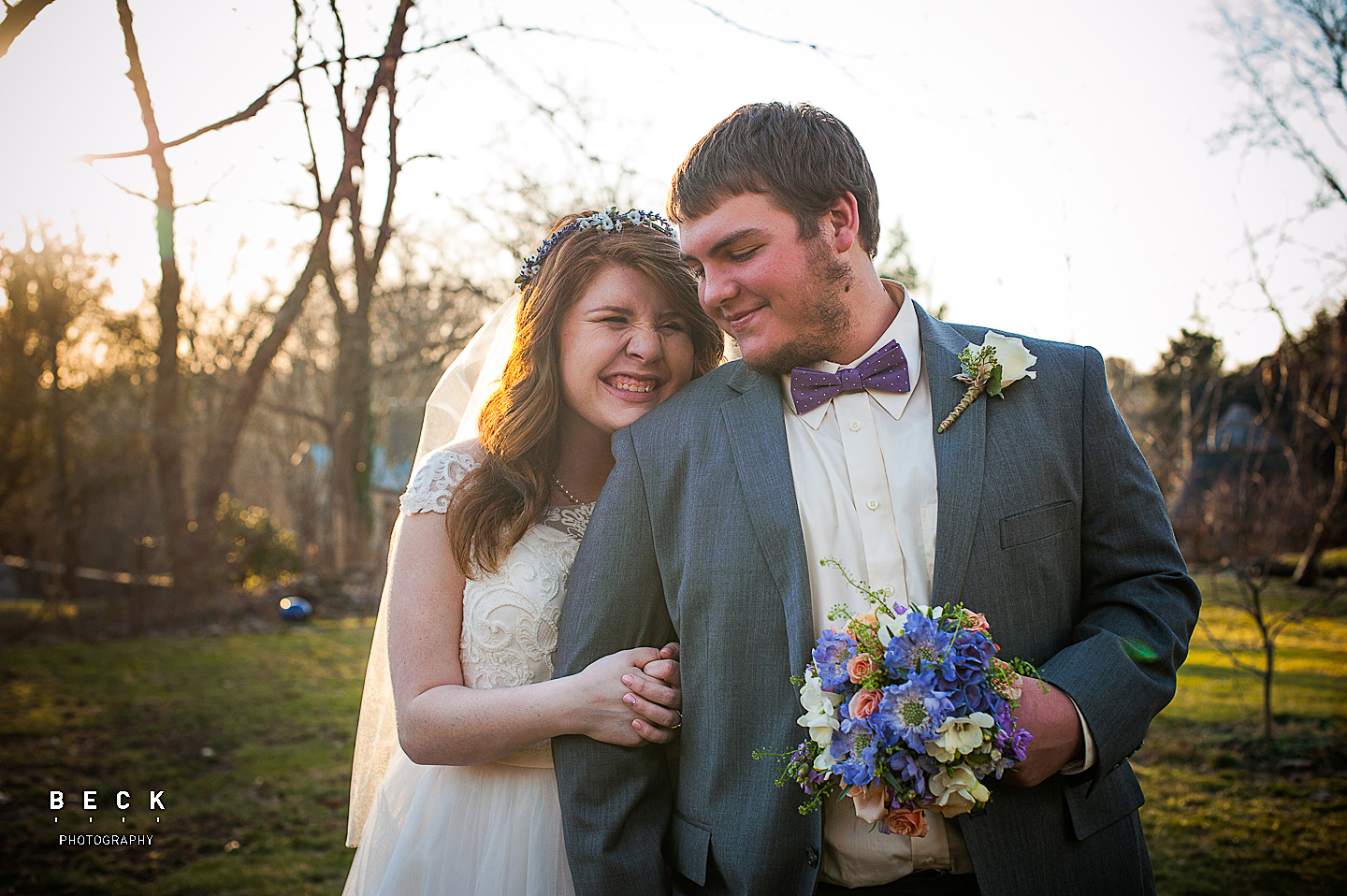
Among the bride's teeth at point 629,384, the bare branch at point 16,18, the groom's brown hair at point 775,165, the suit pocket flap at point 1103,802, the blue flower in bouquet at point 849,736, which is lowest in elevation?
the suit pocket flap at point 1103,802

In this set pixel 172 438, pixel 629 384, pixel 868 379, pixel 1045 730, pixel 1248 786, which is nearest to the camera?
pixel 1045 730

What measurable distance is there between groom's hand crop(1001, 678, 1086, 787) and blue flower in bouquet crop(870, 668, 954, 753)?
1.23ft

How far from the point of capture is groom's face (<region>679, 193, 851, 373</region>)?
87.6 inches

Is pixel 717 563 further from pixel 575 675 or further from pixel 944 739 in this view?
pixel 944 739

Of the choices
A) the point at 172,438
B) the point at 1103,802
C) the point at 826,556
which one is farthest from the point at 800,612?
the point at 172,438

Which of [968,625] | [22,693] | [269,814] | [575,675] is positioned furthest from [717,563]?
[22,693]

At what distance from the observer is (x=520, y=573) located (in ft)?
8.40

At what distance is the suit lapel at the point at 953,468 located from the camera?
1.93m

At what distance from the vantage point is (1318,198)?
779 cm

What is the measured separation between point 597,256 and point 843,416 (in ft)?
3.28

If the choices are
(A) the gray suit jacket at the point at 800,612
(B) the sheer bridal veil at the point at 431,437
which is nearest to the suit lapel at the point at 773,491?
(A) the gray suit jacket at the point at 800,612

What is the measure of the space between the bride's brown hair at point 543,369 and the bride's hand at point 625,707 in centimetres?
62

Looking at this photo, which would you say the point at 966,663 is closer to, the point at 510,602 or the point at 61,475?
the point at 510,602

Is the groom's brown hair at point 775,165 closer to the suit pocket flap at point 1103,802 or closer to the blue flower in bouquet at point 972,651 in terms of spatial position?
the blue flower in bouquet at point 972,651
